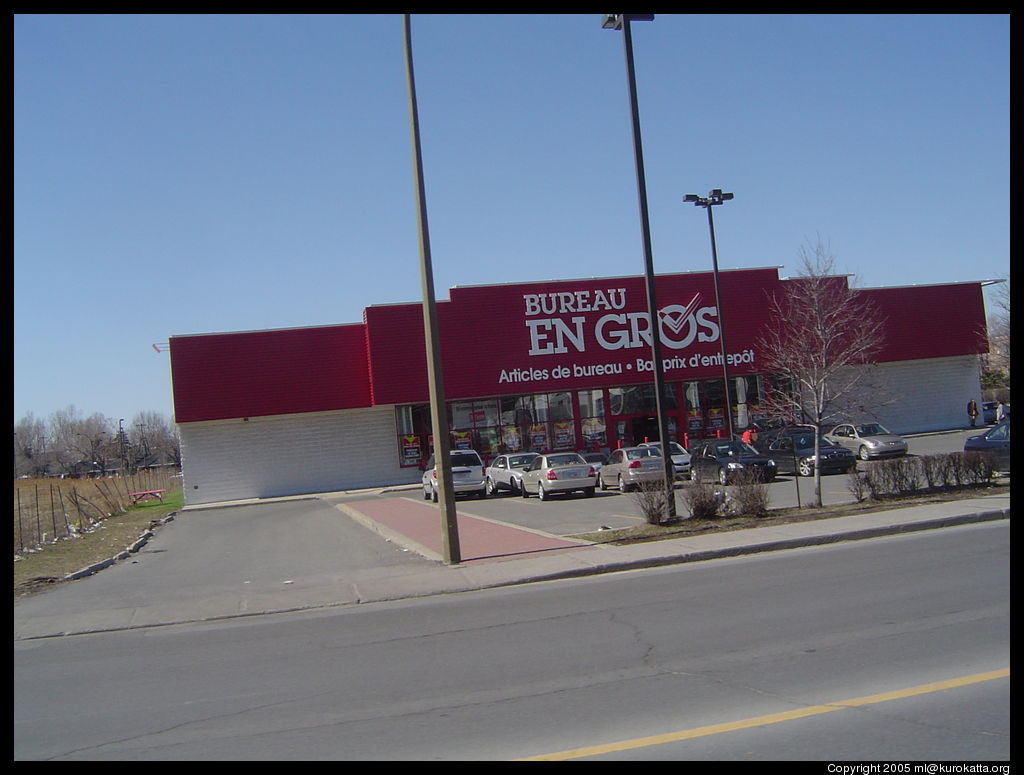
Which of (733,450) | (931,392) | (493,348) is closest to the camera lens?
(733,450)

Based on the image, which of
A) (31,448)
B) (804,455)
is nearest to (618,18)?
(804,455)

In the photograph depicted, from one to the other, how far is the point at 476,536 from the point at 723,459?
487 inches

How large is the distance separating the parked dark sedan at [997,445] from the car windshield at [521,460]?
14.5 meters

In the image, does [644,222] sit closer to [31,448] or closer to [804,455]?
[804,455]

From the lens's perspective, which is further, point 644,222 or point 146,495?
point 146,495

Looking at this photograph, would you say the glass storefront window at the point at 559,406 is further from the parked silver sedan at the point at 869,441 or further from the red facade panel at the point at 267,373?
the parked silver sedan at the point at 869,441

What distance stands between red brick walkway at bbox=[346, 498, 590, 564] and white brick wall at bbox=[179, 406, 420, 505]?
1476 centimetres

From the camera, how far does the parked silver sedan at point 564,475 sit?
27.6 metres

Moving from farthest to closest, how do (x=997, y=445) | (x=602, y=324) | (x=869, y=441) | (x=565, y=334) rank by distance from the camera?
1. (x=602, y=324)
2. (x=565, y=334)
3. (x=869, y=441)
4. (x=997, y=445)

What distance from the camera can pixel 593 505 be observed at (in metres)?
24.7

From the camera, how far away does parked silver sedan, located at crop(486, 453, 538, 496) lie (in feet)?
103

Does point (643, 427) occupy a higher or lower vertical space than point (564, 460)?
higher

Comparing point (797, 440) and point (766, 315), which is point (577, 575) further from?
point (766, 315)

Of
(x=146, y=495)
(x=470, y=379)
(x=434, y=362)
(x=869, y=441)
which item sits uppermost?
(x=470, y=379)
